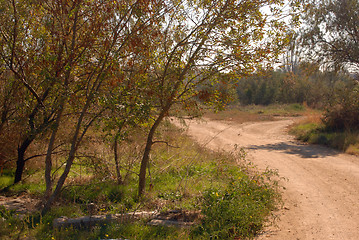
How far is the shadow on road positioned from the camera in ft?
39.1

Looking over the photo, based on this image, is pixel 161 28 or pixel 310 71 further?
pixel 310 71

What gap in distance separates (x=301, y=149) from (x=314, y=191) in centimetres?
612

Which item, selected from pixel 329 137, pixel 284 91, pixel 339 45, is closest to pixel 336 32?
pixel 339 45

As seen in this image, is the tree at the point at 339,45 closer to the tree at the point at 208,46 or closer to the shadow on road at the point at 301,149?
the shadow on road at the point at 301,149

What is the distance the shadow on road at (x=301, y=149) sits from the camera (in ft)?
39.1

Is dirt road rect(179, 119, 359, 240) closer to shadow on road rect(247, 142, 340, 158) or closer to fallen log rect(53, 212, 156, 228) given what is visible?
shadow on road rect(247, 142, 340, 158)

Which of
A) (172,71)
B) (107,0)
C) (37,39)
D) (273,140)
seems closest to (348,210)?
(172,71)

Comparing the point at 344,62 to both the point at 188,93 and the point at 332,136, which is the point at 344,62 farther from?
the point at 188,93

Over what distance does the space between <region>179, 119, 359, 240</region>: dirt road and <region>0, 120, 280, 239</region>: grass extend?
0.47 m

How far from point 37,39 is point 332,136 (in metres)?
12.4

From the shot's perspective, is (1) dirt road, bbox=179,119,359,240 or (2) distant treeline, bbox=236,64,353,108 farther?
(2) distant treeline, bbox=236,64,353,108

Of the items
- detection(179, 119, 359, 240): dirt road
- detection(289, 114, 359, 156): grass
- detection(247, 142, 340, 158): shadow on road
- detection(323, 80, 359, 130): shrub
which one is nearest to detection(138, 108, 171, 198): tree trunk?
detection(179, 119, 359, 240): dirt road

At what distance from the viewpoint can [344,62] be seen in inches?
666

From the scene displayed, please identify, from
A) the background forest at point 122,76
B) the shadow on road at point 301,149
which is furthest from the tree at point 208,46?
the shadow on road at point 301,149
